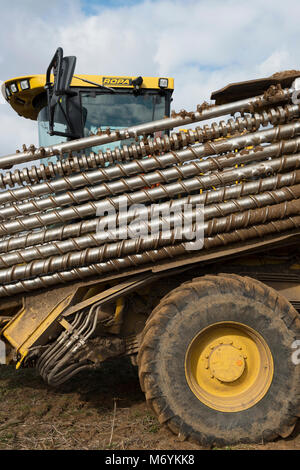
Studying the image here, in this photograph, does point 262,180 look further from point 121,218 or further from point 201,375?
point 201,375

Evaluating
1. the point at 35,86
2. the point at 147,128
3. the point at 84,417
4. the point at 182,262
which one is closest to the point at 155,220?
the point at 182,262

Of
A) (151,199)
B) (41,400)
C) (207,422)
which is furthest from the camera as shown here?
(41,400)

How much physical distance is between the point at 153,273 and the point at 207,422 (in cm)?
118

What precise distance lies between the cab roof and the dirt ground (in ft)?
11.0

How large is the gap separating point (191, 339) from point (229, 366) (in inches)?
14.6

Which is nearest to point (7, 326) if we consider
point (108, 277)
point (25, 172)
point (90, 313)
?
point (90, 313)

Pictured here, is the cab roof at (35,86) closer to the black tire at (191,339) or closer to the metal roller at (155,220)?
the metal roller at (155,220)

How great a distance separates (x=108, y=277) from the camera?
2900mm

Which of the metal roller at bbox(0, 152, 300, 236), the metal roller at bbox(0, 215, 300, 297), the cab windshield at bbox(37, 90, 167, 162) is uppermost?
the cab windshield at bbox(37, 90, 167, 162)

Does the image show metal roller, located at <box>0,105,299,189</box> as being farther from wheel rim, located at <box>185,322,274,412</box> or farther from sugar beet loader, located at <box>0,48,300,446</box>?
wheel rim, located at <box>185,322,274,412</box>

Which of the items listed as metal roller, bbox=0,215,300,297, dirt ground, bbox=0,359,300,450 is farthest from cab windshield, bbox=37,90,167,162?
dirt ground, bbox=0,359,300,450

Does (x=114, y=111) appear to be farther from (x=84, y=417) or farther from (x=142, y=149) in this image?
(x=84, y=417)

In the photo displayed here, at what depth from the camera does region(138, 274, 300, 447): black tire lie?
266cm

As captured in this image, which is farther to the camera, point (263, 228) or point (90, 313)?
point (90, 313)
